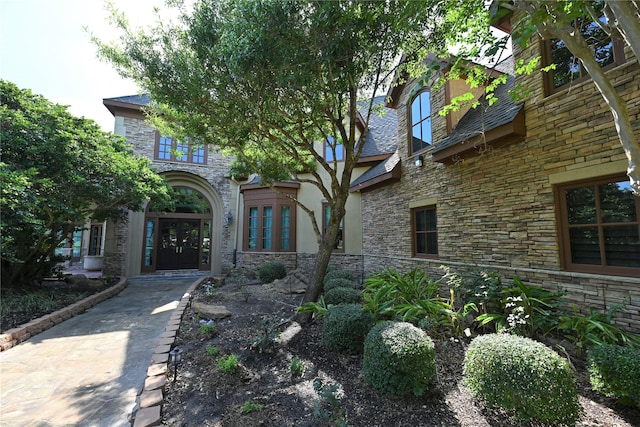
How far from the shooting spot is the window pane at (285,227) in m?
11.0

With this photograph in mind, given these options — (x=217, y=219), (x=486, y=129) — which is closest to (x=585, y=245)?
(x=486, y=129)

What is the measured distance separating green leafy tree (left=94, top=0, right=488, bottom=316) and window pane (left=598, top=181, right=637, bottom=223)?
3.20 metres

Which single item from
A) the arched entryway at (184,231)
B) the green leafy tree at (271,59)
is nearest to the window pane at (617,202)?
the green leafy tree at (271,59)

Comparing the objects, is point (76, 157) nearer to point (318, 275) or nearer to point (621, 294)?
point (318, 275)

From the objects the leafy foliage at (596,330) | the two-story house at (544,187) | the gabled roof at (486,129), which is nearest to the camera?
the leafy foliage at (596,330)

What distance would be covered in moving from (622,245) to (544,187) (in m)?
1.15

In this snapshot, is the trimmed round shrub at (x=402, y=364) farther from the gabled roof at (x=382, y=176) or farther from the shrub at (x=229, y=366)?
the gabled roof at (x=382, y=176)

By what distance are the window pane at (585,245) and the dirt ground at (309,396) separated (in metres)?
1.42

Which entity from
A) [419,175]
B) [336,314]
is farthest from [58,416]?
[419,175]

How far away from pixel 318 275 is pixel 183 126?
4330 mm

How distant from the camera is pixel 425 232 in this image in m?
6.79

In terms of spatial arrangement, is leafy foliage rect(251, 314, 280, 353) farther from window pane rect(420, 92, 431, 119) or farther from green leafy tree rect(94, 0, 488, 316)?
window pane rect(420, 92, 431, 119)

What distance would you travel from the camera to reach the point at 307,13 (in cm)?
404

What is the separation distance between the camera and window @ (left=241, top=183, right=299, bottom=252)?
434 inches
